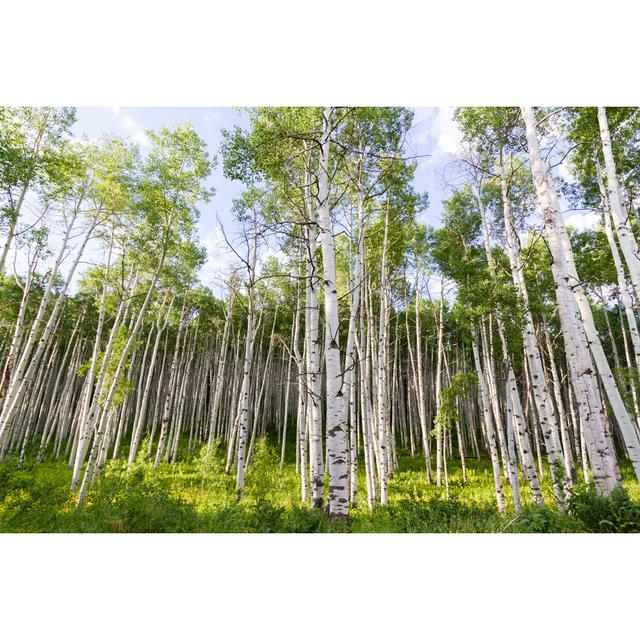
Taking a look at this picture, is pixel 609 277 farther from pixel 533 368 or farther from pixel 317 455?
pixel 317 455

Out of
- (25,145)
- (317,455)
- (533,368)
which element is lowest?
(317,455)

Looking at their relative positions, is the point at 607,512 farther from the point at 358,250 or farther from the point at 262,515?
the point at 358,250

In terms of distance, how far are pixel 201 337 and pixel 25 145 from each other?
14079mm

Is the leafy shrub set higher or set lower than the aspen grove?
lower

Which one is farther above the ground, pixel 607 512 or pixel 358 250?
pixel 358 250

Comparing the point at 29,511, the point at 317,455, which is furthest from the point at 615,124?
the point at 29,511

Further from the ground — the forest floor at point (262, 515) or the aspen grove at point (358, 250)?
the aspen grove at point (358, 250)

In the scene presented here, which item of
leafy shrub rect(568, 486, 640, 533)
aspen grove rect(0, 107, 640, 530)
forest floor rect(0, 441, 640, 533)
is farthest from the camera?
aspen grove rect(0, 107, 640, 530)

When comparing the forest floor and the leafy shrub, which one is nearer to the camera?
the leafy shrub

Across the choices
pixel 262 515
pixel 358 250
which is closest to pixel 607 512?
pixel 262 515

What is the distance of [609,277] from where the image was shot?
32.2 feet

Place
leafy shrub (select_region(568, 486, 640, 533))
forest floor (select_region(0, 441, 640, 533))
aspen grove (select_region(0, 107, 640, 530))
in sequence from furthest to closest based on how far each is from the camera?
aspen grove (select_region(0, 107, 640, 530)) < forest floor (select_region(0, 441, 640, 533)) < leafy shrub (select_region(568, 486, 640, 533))

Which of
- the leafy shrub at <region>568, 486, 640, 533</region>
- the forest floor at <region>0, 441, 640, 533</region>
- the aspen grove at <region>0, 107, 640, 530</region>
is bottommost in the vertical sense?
the forest floor at <region>0, 441, 640, 533</region>

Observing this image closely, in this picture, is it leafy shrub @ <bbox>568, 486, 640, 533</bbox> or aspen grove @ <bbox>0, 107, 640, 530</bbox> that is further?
aspen grove @ <bbox>0, 107, 640, 530</bbox>
